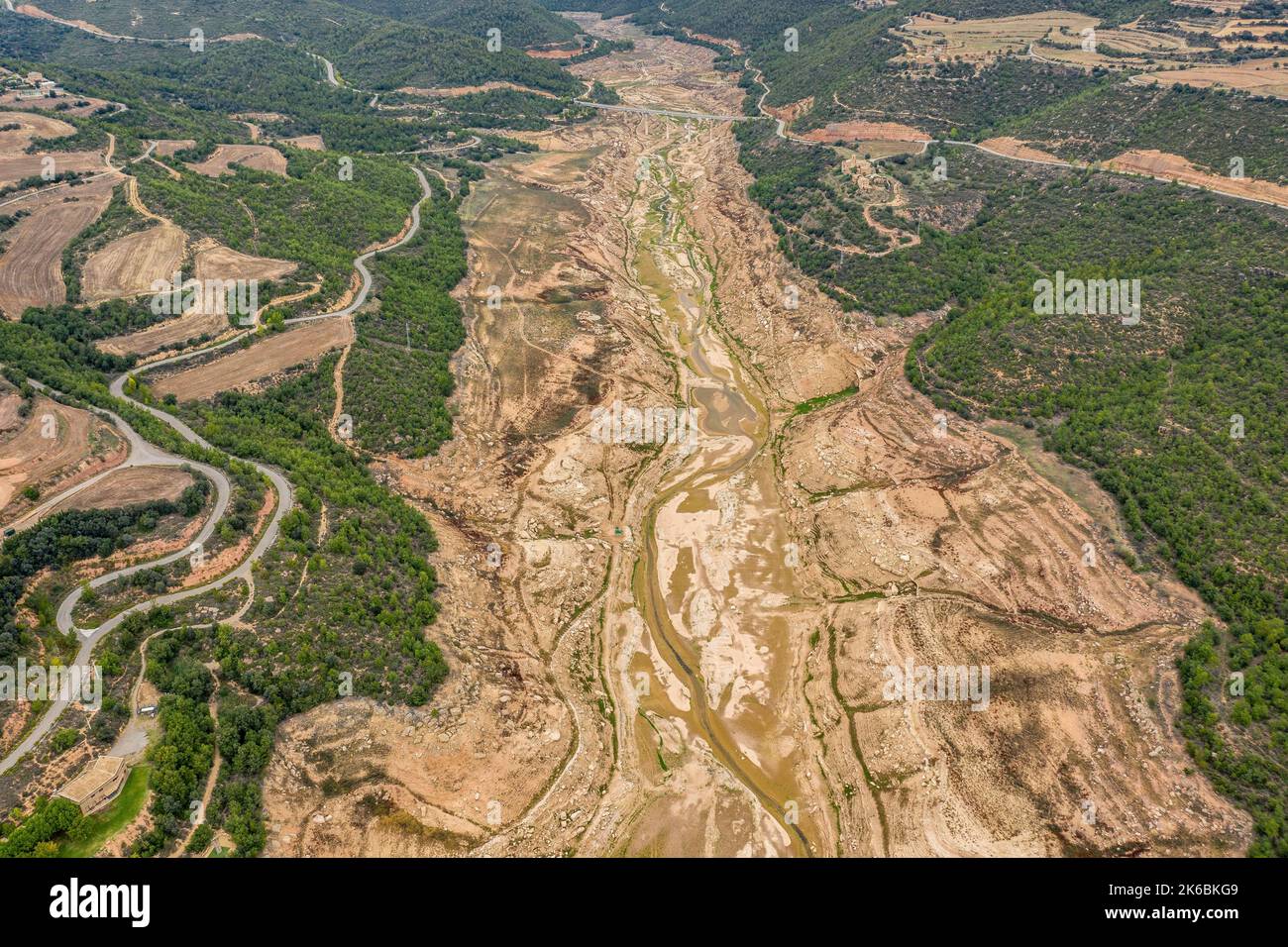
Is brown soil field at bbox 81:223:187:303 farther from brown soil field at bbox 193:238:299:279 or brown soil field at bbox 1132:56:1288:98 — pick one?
brown soil field at bbox 1132:56:1288:98

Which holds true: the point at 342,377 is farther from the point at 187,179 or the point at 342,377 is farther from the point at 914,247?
the point at 914,247

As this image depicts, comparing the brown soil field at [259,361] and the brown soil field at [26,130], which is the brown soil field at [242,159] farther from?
the brown soil field at [259,361]

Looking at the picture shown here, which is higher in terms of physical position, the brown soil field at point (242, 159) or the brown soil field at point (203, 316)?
the brown soil field at point (242, 159)

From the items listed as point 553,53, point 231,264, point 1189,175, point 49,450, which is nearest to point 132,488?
point 49,450

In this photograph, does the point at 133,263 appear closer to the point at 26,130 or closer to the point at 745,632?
the point at 26,130

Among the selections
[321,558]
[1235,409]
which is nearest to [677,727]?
[321,558]

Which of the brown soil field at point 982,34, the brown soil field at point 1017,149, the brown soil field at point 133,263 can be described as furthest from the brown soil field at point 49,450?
the brown soil field at point 982,34
